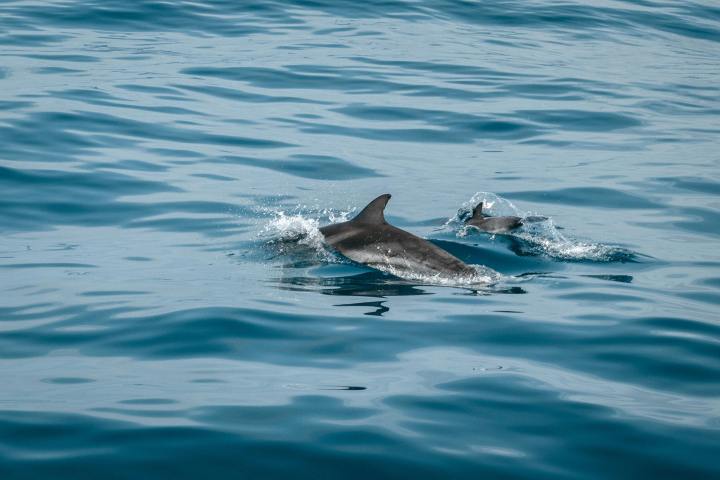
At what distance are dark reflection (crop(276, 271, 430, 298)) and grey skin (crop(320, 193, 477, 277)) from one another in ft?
0.96

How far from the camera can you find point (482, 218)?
48.6 feet

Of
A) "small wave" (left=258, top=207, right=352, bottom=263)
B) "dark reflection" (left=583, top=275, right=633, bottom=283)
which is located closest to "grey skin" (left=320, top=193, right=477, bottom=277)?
"small wave" (left=258, top=207, right=352, bottom=263)

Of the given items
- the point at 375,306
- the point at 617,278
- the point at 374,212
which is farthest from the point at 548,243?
the point at 375,306

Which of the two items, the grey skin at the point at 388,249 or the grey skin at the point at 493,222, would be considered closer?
the grey skin at the point at 388,249

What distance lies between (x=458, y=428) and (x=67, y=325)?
166 inches

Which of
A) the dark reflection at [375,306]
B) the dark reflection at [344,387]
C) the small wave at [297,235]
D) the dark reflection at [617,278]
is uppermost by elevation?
the dark reflection at [344,387]

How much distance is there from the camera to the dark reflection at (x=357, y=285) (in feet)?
37.0

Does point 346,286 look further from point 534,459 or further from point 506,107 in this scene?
point 506,107

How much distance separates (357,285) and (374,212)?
4.84ft

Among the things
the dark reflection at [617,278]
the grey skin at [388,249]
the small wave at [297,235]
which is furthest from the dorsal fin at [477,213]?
the dark reflection at [617,278]

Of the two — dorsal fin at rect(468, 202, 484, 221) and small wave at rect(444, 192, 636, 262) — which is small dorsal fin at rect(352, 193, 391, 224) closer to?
small wave at rect(444, 192, 636, 262)

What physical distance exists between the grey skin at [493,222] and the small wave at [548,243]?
0.29 feet

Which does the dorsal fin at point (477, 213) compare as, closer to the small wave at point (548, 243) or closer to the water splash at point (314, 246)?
the small wave at point (548, 243)

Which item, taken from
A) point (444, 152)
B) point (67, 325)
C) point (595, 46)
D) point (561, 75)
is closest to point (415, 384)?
point (67, 325)
